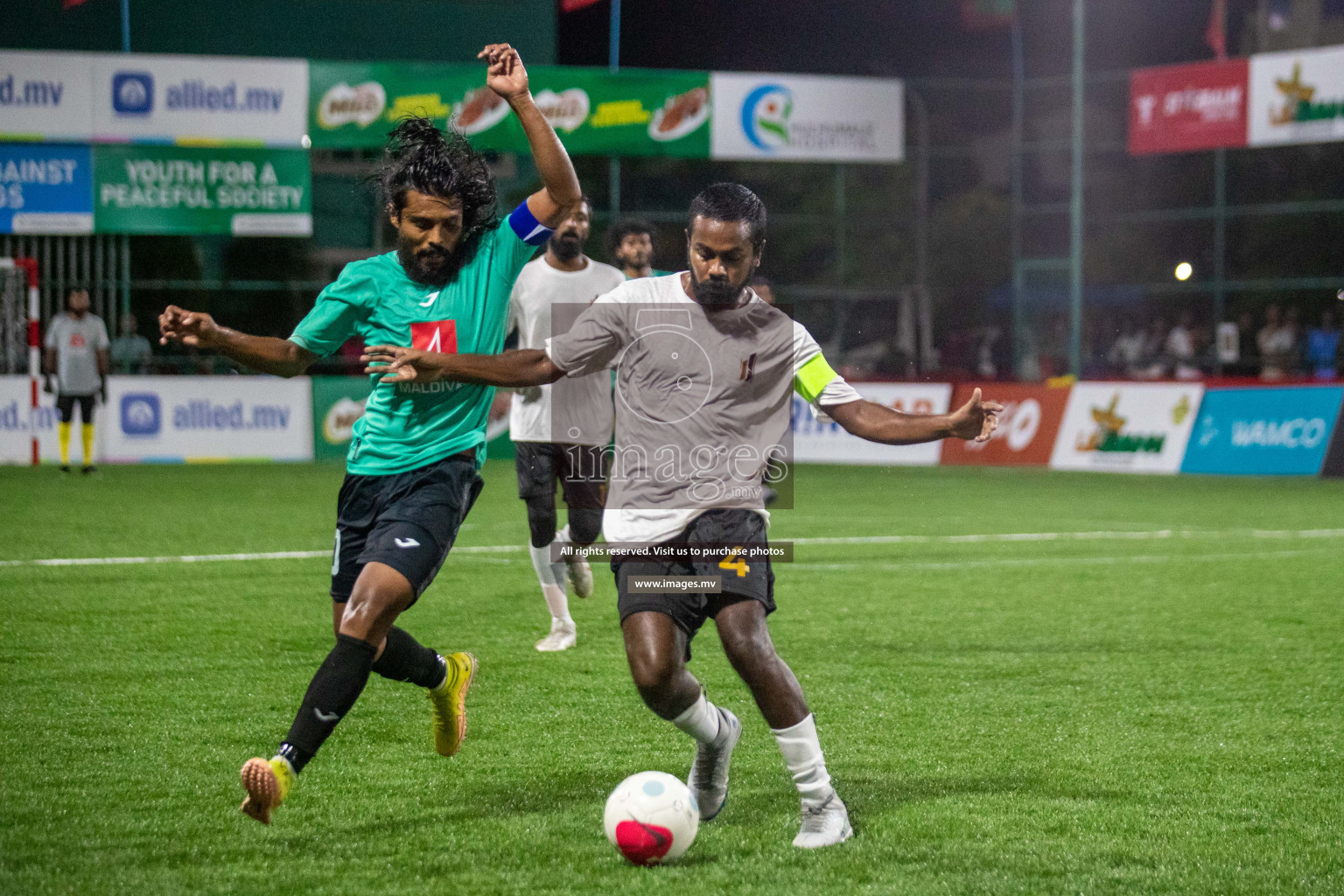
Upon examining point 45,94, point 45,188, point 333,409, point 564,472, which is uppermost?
point 45,94

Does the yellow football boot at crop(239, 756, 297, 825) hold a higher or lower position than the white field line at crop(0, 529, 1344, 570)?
higher

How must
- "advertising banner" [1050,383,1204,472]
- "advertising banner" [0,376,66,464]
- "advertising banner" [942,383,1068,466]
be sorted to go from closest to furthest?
1. "advertising banner" [1050,383,1204,472]
2. "advertising banner" [0,376,66,464]
3. "advertising banner" [942,383,1068,466]

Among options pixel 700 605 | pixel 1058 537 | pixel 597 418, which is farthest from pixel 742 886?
pixel 1058 537

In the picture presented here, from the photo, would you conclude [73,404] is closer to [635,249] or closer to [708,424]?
[635,249]

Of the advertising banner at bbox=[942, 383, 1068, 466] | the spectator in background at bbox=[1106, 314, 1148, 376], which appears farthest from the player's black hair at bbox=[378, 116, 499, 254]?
the spectator in background at bbox=[1106, 314, 1148, 376]

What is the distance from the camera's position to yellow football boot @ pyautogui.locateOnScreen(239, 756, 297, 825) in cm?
418

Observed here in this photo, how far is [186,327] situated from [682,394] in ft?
4.67

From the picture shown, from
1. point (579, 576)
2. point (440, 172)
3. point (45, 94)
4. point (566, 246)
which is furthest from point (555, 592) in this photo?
point (45, 94)

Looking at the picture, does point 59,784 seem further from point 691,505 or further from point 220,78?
point 220,78

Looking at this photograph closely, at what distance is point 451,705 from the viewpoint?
17.2 feet

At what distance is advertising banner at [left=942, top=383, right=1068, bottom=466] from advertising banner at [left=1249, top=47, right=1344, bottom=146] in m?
6.34

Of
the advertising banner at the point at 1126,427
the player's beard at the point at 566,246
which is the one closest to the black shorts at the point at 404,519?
the player's beard at the point at 566,246

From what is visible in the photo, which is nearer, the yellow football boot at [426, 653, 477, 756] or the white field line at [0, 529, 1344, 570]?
the yellow football boot at [426, 653, 477, 756]

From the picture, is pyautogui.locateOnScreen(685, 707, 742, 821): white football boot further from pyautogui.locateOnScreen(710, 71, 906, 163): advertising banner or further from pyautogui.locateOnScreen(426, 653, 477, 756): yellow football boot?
pyautogui.locateOnScreen(710, 71, 906, 163): advertising banner
